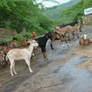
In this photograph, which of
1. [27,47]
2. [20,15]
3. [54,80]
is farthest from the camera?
[20,15]

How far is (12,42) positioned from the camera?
1164 cm

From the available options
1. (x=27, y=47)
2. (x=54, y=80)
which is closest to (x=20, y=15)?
(x=27, y=47)

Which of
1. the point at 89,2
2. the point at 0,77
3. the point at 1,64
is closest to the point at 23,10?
the point at 1,64

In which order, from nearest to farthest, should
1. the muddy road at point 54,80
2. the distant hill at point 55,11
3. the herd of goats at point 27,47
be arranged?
the muddy road at point 54,80, the herd of goats at point 27,47, the distant hill at point 55,11

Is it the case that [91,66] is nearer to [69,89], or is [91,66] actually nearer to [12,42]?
[69,89]

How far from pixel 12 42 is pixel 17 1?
3500 mm

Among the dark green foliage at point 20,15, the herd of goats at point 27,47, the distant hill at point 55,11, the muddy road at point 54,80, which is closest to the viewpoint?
the muddy road at point 54,80

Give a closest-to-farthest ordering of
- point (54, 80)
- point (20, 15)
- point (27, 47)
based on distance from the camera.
Answer: point (54, 80) → point (27, 47) → point (20, 15)

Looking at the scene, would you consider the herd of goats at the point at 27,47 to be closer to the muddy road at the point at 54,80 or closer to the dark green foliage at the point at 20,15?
the muddy road at the point at 54,80

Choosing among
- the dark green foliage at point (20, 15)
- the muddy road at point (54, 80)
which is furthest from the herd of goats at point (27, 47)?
the dark green foliage at point (20, 15)

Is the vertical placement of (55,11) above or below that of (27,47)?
above

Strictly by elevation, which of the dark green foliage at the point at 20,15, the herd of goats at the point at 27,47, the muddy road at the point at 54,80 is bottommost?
the muddy road at the point at 54,80

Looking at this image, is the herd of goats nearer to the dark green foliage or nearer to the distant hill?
the dark green foliage

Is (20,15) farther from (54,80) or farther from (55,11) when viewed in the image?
(55,11)
